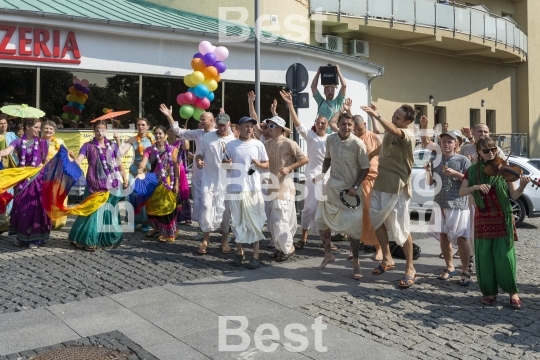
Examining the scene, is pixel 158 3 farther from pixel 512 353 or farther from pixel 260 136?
pixel 512 353

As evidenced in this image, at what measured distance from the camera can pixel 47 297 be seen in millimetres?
6191

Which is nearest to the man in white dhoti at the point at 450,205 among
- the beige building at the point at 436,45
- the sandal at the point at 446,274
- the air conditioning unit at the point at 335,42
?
the sandal at the point at 446,274

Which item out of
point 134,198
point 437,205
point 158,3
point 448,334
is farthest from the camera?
point 158,3

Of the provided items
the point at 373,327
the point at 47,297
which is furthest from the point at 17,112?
the point at 373,327

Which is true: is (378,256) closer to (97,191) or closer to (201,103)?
(97,191)

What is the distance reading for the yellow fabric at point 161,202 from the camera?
29.6 feet

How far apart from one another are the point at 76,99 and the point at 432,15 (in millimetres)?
15535

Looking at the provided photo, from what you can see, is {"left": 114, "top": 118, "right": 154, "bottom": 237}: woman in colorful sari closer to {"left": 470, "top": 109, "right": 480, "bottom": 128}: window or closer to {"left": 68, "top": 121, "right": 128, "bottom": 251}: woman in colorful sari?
{"left": 68, "top": 121, "right": 128, "bottom": 251}: woman in colorful sari

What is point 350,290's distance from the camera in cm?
660

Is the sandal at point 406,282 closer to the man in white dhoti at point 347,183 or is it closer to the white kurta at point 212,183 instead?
the man in white dhoti at point 347,183

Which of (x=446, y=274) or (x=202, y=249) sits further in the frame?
(x=202, y=249)

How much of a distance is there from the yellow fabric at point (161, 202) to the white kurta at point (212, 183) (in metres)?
1.00

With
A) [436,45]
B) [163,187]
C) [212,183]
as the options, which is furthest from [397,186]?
[436,45]

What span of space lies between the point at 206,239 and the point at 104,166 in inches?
69.0
